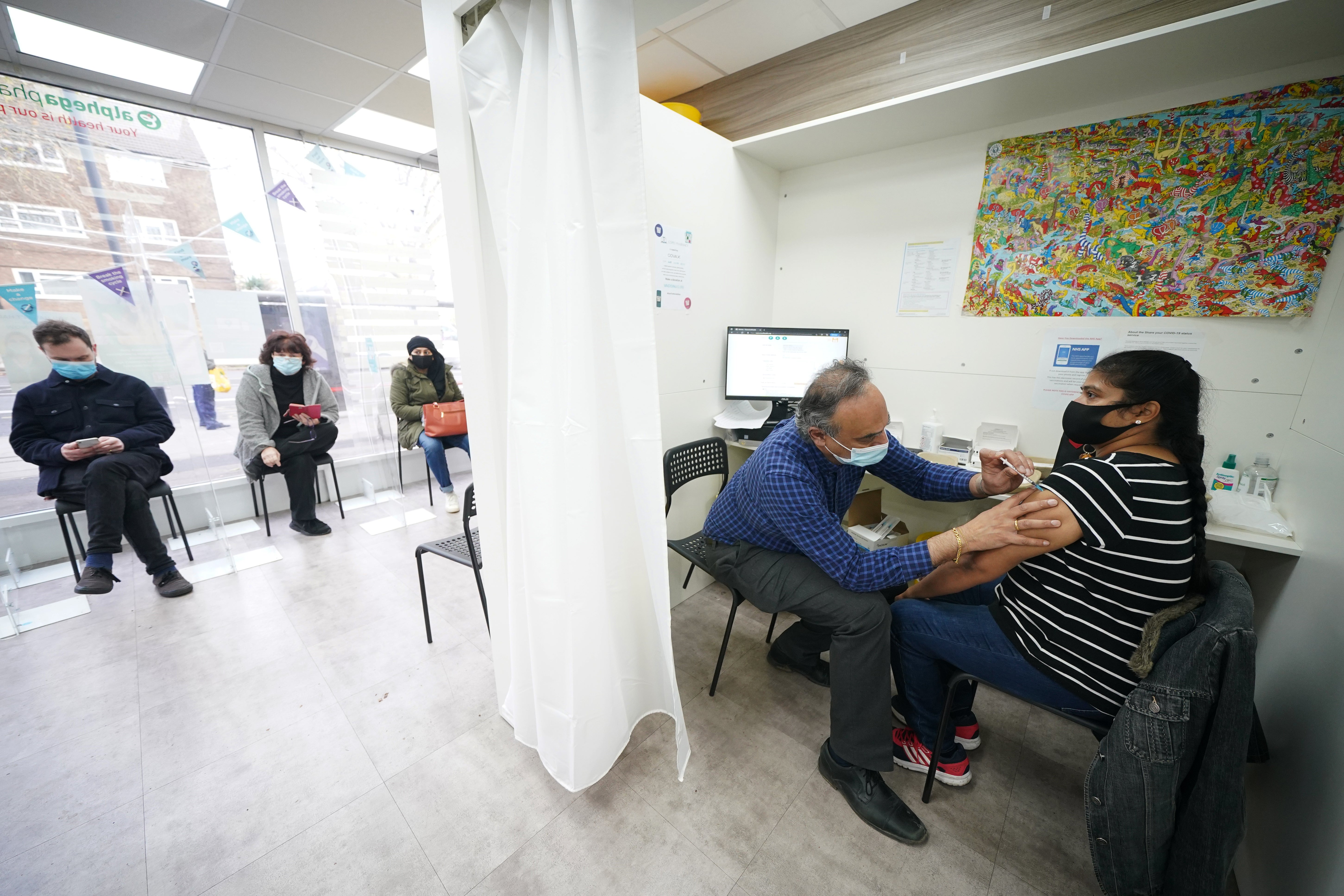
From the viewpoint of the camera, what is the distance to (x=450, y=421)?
10.7ft

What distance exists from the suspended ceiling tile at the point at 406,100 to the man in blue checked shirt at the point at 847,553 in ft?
8.68

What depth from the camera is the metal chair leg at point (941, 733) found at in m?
1.22

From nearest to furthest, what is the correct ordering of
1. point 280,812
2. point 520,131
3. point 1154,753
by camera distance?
point 1154,753 < point 520,131 < point 280,812

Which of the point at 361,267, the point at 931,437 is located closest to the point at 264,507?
the point at 361,267

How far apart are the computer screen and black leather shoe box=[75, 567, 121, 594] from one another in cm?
311

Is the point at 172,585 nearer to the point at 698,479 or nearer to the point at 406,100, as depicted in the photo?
the point at 698,479

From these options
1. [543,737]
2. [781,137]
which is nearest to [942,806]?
[543,737]

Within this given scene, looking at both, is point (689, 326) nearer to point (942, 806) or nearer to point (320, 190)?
point (942, 806)

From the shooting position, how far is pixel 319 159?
3234 millimetres

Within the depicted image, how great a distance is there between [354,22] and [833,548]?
2.95m

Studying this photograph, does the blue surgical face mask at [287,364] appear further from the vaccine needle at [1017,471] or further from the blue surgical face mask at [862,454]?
the vaccine needle at [1017,471]

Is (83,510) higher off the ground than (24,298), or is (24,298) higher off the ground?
(24,298)

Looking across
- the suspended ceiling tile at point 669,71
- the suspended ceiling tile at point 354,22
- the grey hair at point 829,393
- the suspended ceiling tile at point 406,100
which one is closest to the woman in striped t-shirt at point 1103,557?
the grey hair at point 829,393

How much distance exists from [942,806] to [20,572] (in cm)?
430
